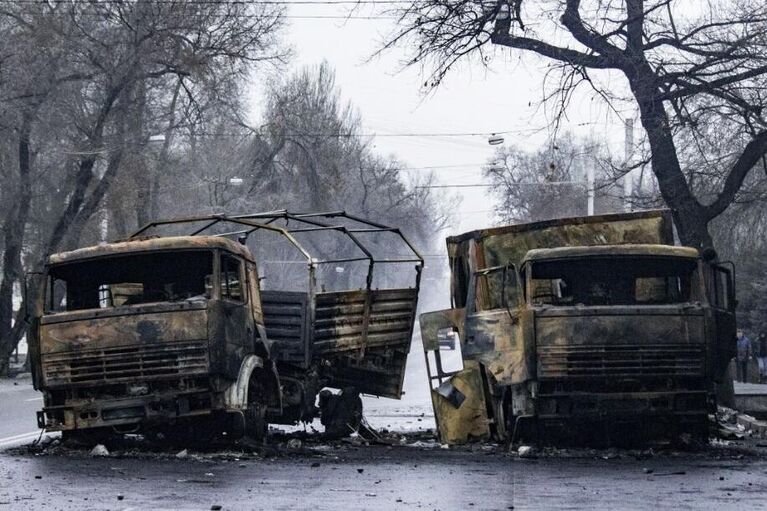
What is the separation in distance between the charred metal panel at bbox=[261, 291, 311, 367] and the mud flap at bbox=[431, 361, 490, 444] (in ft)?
5.58

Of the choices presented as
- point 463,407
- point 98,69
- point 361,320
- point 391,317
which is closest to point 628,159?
point 391,317

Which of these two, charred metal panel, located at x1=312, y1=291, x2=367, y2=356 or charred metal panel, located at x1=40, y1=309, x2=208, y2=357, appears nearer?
charred metal panel, located at x1=40, y1=309, x2=208, y2=357

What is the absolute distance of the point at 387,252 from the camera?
306ft

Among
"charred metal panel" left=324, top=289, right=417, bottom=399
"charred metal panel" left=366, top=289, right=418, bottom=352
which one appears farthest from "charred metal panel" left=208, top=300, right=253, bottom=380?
"charred metal panel" left=366, top=289, right=418, bottom=352

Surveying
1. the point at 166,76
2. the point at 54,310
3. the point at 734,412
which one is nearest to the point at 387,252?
the point at 166,76

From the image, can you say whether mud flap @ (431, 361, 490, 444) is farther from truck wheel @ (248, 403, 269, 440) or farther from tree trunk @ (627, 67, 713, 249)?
tree trunk @ (627, 67, 713, 249)

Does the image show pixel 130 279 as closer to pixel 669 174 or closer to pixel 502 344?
pixel 502 344

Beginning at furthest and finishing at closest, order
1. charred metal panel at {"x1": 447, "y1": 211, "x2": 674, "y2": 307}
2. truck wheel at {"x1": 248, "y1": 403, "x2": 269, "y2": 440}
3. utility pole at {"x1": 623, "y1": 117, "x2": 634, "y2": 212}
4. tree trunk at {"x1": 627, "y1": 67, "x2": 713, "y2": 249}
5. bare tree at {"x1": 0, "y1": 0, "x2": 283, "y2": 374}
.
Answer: bare tree at {"x1": 0, "y1": 0, "x2": 283, "y2": 374}
utility pole at {"x1": 623, "y1": 117, "x2": 634, "y2": 212}
tree trunk at {"x1": 627, "y1": 67, "x2": 713, "y2": 249}
charred metal panel at {"x1": 447, "y1": 211, "x2": 674, "y2": 307}
truck wheel at {"x1": 248, "y1": 403, "x2": 269, "y2": 440}

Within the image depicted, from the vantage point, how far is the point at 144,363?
47.0 ft

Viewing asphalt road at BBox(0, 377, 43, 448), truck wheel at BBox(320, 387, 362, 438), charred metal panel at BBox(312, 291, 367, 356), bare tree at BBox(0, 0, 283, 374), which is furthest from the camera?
bare tree at BBox(0, 0, 283, 374)

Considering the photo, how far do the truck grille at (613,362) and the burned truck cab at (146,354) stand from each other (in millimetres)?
3190

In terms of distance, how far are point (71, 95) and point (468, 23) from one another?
20.5m

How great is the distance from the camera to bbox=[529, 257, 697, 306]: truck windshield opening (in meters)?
15.5

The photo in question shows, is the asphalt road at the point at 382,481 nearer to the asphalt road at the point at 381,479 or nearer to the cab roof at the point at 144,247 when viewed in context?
the asphalt road at the point at 381,479
